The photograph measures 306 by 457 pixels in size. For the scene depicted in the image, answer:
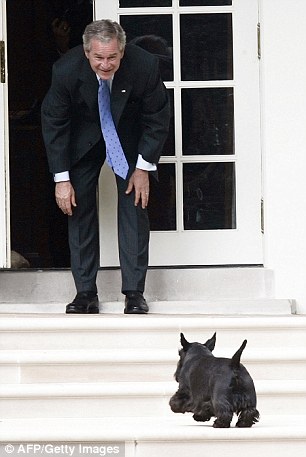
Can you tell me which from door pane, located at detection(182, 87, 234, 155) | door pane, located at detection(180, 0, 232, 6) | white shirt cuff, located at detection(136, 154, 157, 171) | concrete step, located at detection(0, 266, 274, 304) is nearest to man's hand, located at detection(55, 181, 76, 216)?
white shirt cuff, located at detection(136, 154, 157, 171)

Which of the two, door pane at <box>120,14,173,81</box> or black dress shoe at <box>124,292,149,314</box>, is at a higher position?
door pane at <box>120,14,173,81</box>

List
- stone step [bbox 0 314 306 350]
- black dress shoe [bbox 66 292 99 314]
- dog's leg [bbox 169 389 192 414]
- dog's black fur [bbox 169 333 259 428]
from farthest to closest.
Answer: black dress shoe [bbox 66 292 99 314], stone step [bbox 0 314 306 350], dog's leg [bbox 169 389 192 414], dog's black fur [bbox 169 333 259 428]

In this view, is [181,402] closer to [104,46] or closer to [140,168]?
[140,168]

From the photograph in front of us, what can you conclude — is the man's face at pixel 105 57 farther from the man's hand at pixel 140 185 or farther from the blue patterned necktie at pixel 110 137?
the man's hand at pixel 140 185

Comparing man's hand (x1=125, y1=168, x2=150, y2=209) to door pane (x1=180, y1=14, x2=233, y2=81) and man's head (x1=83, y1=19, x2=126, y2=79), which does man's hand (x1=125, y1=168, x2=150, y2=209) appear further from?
door pane (x1=180, y1=14, x2=233, y2=81)

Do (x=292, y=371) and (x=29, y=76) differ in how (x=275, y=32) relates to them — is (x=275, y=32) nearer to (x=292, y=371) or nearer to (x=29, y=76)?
(x=292, y=371)

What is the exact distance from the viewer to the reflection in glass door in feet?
21.3

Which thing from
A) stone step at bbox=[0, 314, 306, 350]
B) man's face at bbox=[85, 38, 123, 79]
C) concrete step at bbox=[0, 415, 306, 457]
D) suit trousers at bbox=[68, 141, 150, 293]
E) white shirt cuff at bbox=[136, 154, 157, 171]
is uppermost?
man's face at bbox=[85, 38, 123, 79]

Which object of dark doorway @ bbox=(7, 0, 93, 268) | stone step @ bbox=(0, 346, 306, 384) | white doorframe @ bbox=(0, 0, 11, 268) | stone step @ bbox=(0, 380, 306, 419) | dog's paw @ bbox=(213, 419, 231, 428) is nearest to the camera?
dog's paw @ bbox=(213, 419, 231, 428)

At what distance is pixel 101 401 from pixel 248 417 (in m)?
0.87

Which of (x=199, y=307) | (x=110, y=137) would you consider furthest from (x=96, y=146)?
(x=199, y=307)

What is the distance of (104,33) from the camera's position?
18.9ft

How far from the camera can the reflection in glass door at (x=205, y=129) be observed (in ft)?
21.3

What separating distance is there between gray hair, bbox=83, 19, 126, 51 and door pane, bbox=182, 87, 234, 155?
0.81m
